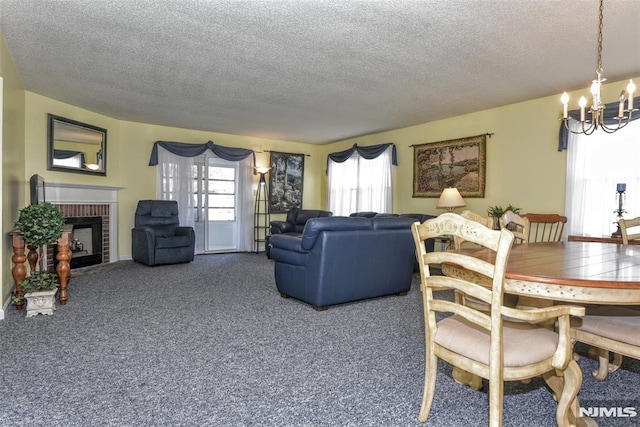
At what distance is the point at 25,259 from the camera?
3424 mm

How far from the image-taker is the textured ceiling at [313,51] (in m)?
2.75

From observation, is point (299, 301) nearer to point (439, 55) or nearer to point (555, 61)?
point (439, 55)

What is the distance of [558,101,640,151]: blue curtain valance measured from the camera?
4.12 m

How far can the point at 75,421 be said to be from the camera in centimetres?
167

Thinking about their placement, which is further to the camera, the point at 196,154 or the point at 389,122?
the point at 196,154

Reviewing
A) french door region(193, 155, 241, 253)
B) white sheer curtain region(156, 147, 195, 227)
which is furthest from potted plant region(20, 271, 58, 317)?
french door region(193, 155, 241, 253)

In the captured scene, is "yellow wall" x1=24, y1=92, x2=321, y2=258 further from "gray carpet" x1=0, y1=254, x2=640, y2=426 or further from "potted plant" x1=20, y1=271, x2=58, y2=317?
"gray carpet" x1=0, y1=254, x2=640, y2=426

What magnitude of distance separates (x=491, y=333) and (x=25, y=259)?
389cm

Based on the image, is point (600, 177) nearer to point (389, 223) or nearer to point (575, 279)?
point (389, 223)

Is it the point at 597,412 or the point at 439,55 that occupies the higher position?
the point at 439,55

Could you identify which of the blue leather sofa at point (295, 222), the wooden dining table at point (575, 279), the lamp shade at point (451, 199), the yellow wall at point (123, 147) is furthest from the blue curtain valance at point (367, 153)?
the wooden dining table at point (575, 279)

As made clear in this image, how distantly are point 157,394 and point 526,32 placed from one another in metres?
3.62

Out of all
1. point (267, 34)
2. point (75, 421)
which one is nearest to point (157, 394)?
point (75, 421)

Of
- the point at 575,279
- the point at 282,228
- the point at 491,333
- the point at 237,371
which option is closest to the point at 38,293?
the point at 237,371
